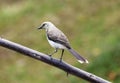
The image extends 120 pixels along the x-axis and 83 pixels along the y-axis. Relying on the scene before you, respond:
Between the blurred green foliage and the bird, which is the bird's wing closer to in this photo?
the bird

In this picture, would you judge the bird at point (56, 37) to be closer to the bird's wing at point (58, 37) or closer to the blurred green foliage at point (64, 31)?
the bird's wing at point (58, 37)

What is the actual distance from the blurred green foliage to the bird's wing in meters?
5.35

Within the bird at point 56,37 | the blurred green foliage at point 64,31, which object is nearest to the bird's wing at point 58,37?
the bird at point 56,37

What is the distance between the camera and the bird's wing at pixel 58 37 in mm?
3442

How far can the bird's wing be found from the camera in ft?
11.3

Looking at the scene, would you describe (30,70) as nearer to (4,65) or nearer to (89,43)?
(4,65)

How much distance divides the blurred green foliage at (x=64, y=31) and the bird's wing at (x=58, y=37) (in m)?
5.35

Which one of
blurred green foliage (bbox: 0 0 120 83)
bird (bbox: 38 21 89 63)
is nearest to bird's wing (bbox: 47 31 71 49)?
bird (bbox: 38 21 89 63)

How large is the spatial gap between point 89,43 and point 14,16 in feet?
8.06

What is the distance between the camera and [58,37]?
353cm

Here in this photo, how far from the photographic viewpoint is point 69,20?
11539 millimetres

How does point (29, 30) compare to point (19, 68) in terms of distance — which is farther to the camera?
point (29, 30)

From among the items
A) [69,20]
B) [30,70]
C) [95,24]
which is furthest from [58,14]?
[30,70]

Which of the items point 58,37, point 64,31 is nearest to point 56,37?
point 58,37
